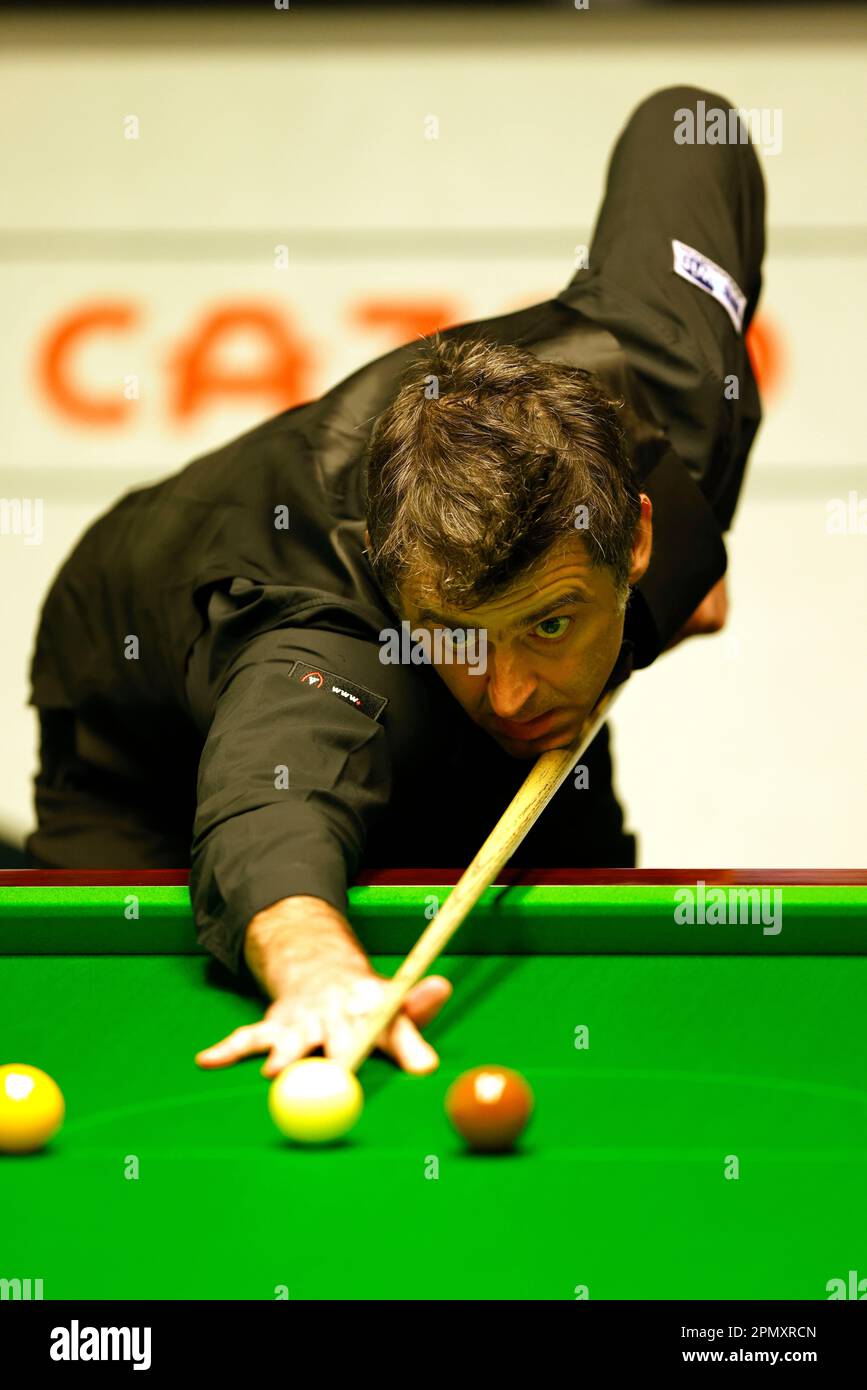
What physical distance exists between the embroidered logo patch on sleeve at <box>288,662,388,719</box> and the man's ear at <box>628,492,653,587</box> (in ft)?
1.43

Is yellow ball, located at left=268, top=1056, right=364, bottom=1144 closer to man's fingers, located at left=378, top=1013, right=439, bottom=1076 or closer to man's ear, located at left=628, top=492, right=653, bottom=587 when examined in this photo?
man's fingers, located at left=378, top=1013, right=439, bottom=1076

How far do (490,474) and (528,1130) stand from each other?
0.90m

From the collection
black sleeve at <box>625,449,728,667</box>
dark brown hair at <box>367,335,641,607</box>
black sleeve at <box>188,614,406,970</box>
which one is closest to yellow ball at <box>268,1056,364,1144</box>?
black sleeve at <box>188,614,406,970</box>

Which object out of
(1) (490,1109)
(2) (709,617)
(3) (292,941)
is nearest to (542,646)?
(3) (292,941)

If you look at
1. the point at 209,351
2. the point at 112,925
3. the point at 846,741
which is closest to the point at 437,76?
the point at 209,351

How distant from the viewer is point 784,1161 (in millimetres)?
1477

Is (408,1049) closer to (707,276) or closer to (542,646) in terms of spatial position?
(542,646)

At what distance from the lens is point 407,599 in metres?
2.14

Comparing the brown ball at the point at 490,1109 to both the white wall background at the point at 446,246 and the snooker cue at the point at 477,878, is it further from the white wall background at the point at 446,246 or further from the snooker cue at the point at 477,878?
the white wall background at the point at 446,246

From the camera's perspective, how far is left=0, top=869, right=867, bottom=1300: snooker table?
129 cm

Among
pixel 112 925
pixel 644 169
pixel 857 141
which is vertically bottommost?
pixel 112 925
